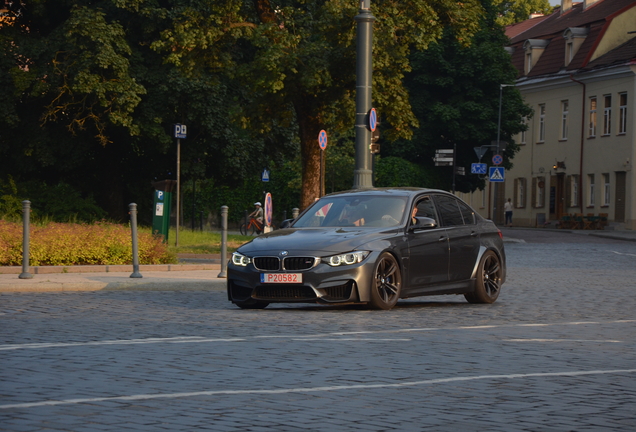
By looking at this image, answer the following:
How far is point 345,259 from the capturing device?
1403 cm

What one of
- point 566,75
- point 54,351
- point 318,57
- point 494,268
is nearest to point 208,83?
point 318,57

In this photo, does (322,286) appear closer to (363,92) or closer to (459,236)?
(459,236)

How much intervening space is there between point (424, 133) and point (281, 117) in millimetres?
31510

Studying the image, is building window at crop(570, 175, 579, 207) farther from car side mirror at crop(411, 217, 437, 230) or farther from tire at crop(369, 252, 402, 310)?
tire at crop(369, 252, 402, 310)

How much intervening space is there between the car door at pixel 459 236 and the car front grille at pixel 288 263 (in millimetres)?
2385

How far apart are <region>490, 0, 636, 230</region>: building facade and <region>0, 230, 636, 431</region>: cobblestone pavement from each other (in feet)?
160

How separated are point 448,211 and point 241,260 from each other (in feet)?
10.2

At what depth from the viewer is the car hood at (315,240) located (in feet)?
46.2

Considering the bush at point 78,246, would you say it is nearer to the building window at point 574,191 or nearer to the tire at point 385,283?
the tire at point 385,283

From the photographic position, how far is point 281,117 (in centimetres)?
3275

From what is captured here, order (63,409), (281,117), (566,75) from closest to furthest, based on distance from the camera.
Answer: (63,409), (281,117), (566,75)

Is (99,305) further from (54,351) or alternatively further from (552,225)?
(552,225)

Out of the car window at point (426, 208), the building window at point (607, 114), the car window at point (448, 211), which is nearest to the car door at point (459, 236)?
the car window at point (448, 211)

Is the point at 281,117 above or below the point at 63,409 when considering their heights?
above
